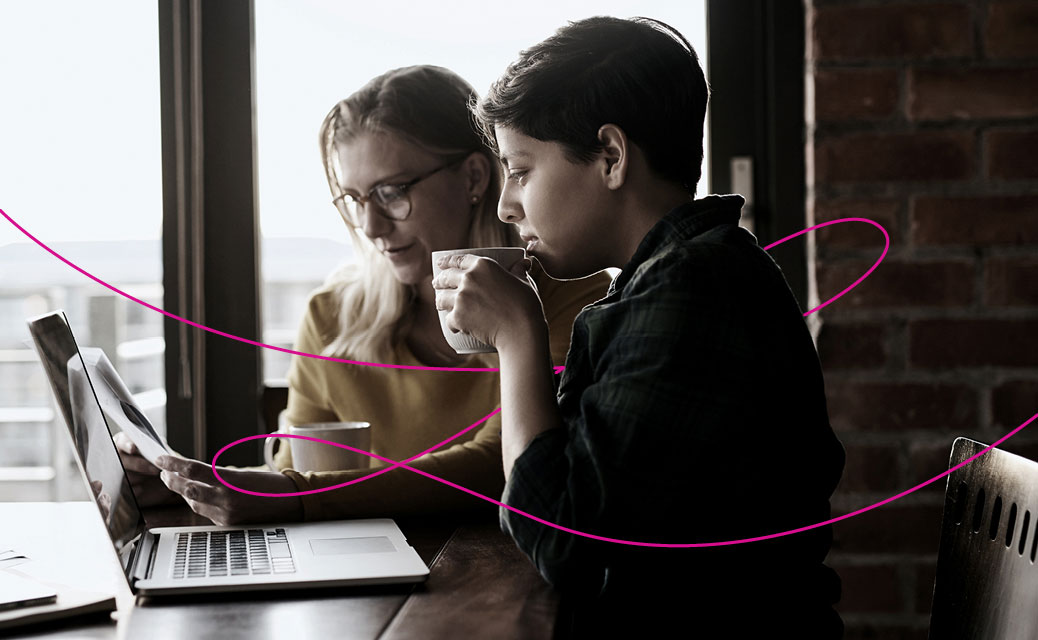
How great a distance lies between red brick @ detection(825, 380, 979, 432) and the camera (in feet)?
Result: 5.13

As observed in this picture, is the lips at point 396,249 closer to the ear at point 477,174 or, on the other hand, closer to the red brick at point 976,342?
the ear at point 477,174

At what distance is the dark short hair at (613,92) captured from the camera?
95 centimetres

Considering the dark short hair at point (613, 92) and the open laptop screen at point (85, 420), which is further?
the dark short hair at point (613, 92)

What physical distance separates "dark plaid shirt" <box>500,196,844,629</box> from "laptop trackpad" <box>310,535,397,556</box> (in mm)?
172

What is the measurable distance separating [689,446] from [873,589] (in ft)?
3.20

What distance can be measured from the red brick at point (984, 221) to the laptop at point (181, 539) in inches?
39.4

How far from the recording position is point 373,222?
1.50m

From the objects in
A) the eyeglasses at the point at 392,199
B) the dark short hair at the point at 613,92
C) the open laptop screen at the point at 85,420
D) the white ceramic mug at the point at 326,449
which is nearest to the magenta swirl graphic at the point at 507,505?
the white ceramic mug at the point at 326,449

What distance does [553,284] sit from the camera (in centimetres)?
148

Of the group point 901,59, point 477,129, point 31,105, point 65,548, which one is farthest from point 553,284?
point 31,105

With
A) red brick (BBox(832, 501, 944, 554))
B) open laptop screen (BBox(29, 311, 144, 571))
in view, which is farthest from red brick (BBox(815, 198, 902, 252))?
open laptop screen (BBox(29, 311, 144, 571))

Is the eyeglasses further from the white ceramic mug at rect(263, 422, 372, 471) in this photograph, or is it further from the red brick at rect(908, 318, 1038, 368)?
the red brick at rect(908, 318, 1038, 368)

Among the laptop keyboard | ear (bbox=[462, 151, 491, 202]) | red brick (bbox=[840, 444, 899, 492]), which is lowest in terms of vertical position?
red brick (bbox=[840, 444, 899, 492])

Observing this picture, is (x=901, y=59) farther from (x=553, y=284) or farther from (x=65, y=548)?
(x=65, y=548)
